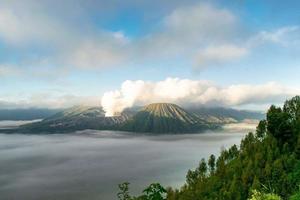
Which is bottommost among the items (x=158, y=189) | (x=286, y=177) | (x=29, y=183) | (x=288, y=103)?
(x=29, y=183)

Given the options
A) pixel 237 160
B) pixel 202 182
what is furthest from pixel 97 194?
pixel 237 160

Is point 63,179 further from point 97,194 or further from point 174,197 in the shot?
point 174,197

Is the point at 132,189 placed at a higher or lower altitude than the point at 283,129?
lower

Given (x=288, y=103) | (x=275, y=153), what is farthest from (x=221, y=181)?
(x=288, y=103)

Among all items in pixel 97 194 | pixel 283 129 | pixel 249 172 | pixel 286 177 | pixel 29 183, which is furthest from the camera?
pixel 29 183

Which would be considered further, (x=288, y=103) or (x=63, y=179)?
(x=63, y=179)

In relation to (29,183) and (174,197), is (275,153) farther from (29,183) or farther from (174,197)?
(29,183)

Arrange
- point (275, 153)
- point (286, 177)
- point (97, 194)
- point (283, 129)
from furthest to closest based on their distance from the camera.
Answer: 1. point (97, 194)
2. point (283, 129)
3. point (275, 153)
4. point (286, 177)
